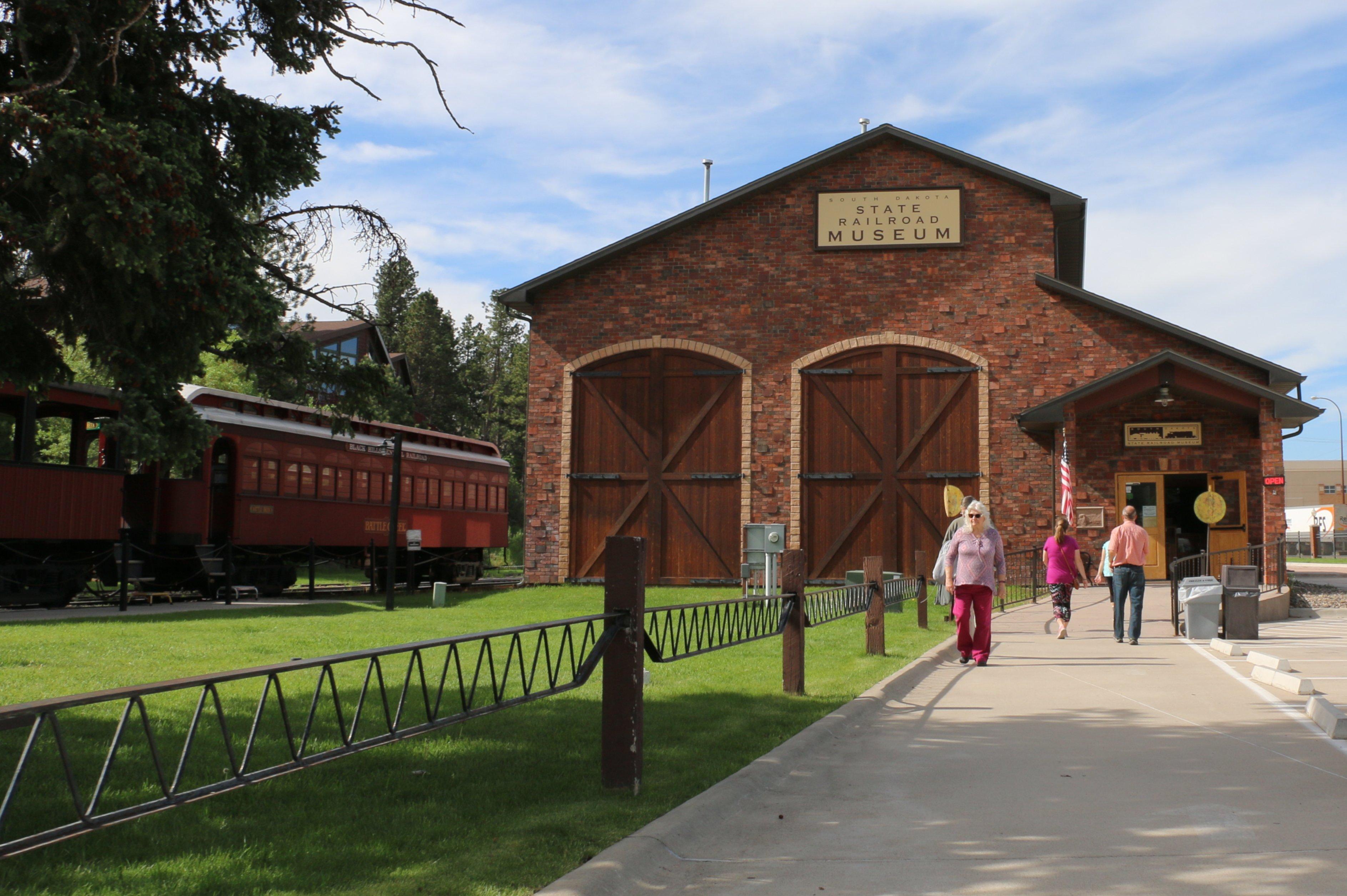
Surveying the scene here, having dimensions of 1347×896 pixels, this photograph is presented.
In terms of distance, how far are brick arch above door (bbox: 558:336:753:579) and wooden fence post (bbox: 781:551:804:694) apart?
16341mm

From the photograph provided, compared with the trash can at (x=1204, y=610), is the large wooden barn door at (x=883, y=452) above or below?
above

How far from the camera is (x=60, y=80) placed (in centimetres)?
610

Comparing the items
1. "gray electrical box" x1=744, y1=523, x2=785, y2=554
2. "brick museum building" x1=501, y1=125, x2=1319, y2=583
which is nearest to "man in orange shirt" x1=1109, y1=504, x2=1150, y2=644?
"gray electrical box" x1=744, y1=523, x2=785, y2=554

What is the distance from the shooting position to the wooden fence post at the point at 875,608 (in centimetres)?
1219

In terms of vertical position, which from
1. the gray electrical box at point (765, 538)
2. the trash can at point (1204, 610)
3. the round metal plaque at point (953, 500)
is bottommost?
the trash can at point (1204, 610)

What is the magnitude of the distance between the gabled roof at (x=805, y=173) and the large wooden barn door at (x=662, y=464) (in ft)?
7.62

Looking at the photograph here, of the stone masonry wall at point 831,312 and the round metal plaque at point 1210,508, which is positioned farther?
the stone masonry wall at point 831,312

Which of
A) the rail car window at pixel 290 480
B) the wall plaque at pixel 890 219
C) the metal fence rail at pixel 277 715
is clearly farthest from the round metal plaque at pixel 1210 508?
the rail car window at pixel 290 480

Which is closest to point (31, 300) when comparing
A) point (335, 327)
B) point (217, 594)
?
point (217, 594)

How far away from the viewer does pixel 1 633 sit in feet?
45.3

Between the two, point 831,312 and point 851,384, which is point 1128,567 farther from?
point 831,312

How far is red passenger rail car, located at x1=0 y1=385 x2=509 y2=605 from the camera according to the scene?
1811 cm

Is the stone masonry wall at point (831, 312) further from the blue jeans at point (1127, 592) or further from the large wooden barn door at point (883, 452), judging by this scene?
the blue jeans at point (1127, 592)

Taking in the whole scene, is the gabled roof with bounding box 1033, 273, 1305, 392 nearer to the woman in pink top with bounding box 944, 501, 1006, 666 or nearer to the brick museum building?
the brick museum building
